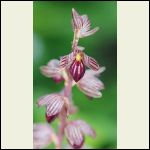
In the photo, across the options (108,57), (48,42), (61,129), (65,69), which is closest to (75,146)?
(61,129)

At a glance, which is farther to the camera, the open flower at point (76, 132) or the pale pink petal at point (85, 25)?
the open flower at point (76, 132)

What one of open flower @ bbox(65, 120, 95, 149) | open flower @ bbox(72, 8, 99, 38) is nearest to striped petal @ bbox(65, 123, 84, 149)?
open flower @ bbox(65, 120, 95, 149)

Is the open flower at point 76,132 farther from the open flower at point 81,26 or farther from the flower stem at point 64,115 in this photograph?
the open flower at point 81,26

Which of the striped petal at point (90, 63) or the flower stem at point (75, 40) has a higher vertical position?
the flower stem at point (75, 40)

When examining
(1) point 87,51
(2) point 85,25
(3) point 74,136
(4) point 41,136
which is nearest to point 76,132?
(3) point 74,136

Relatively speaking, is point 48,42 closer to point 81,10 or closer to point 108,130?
point 108,130

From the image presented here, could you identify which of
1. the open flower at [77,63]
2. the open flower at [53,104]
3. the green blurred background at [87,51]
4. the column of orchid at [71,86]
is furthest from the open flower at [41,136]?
the green blurred background at [87,51]

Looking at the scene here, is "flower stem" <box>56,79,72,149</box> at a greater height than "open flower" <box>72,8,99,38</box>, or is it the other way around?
"open flower" <box>72,8,99,38</box>

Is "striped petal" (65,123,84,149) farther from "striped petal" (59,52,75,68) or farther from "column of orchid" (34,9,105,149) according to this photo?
"striped petal" (59,52,75,68)
